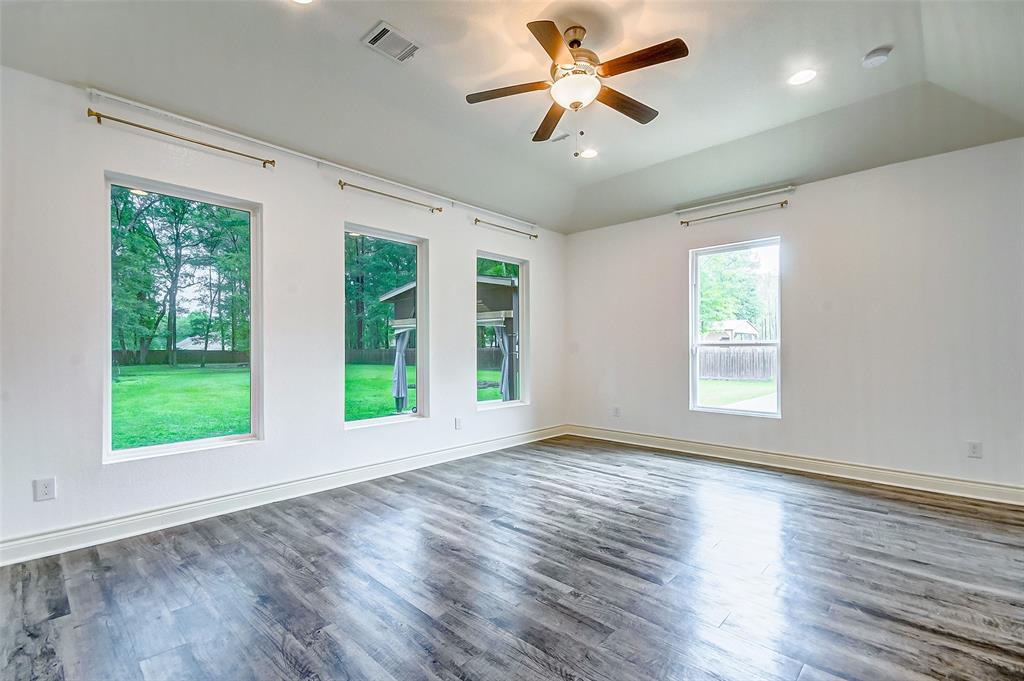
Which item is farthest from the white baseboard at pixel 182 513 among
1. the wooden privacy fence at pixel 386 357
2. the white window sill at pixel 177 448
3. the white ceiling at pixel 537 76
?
the white ceiling at pixel 537 76

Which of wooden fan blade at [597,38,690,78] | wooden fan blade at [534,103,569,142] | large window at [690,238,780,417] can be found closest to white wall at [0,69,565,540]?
wooden fan blade at [534,103,569,142]

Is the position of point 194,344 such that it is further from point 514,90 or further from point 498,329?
point 498,329

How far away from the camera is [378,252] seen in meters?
4.50

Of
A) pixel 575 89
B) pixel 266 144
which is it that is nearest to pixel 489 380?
pixel 266 144

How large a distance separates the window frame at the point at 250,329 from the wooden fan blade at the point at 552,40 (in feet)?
8.20

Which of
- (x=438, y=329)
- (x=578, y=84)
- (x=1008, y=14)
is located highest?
(x=1008, y=14)

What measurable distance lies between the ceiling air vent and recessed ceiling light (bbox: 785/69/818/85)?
259cm

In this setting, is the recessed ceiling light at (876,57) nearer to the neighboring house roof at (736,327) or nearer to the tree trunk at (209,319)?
the neighboring house roof at (736,327)

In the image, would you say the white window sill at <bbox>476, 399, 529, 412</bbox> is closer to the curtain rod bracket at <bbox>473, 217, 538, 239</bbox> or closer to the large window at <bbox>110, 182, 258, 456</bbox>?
the curtain rod bracket at <bbox>473, 217, 538, 239</bbox>

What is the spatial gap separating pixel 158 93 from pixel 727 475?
5.25 m

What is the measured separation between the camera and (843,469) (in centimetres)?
421

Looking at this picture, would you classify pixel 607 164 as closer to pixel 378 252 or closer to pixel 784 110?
pixel 784 110

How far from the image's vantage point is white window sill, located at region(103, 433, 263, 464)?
3002mm

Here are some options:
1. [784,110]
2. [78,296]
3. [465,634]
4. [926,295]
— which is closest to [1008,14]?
[784,110]
